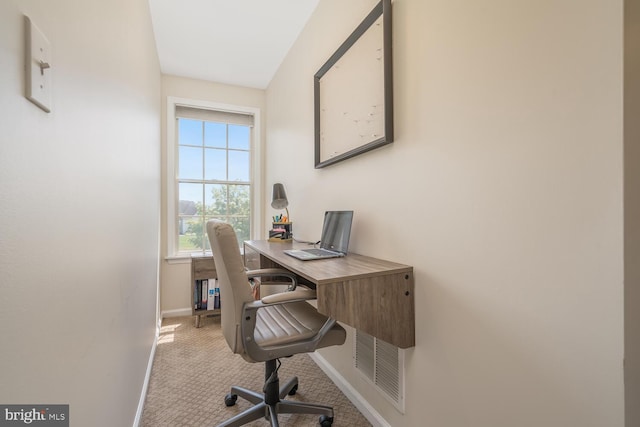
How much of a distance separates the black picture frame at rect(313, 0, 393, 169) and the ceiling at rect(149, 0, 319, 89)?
0.69 meters

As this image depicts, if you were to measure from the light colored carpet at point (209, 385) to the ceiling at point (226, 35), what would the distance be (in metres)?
2.74

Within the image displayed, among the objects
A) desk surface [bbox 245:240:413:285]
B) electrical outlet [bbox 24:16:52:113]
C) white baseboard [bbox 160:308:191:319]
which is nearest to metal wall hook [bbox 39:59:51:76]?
electrical outlet [bbox 24:16:52:113]

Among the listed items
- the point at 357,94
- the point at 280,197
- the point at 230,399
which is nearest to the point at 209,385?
the point at 230,399

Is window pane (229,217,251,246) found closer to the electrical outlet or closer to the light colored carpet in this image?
the light colored carpet

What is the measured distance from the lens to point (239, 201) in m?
3.57

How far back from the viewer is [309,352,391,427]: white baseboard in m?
1.52

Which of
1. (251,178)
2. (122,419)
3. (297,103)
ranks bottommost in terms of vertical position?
(122,419)

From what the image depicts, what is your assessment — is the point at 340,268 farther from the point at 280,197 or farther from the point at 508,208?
the point at 280,197

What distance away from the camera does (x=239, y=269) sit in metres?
1.27

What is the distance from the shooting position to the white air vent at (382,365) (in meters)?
1.37

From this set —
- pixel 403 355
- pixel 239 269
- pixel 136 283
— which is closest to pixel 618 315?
pixel 403 355

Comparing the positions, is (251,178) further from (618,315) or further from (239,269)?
(618,315)

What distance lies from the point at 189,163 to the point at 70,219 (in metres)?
2.85

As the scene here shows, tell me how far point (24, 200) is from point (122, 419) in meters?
1.14
